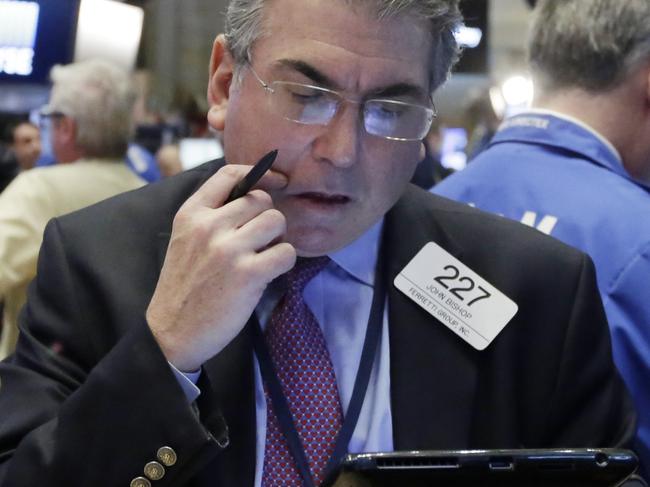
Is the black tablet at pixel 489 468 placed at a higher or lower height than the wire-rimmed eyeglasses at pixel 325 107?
lower

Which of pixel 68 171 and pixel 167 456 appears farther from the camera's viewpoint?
pixel 68 171

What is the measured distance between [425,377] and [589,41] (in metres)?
1.10

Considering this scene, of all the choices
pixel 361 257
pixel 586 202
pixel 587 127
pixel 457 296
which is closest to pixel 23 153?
pixel 587 127

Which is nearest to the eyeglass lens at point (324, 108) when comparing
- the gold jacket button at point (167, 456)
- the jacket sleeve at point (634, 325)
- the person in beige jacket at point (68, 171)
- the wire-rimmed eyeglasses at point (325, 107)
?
the wire-rimmed eyeglasses at point (325, 107)

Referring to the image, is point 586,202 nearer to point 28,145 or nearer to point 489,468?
point 489,468

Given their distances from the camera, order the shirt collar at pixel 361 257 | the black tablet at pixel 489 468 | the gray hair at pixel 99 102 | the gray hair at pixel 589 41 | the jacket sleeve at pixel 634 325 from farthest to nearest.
Answer: the gray hair at pixel 99 102
the gray hair at pixel 589 41
the jacket sleeve at pixel 634 325
the shirt collar at pixel 361 257
the black tablet at pixel 489 468

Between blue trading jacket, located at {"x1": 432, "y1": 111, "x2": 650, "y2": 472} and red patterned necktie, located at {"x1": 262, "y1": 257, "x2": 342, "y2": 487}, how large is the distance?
69cm

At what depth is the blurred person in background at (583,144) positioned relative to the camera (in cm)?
219

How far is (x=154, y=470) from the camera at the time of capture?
1425 millimetres

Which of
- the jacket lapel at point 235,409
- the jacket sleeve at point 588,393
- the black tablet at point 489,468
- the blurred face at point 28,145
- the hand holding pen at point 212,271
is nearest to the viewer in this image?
the black tablet at point 489,468

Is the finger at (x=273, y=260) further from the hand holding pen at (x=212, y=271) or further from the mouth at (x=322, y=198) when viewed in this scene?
the mouth at (x=322, y=198)

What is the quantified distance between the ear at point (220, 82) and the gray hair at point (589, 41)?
39.7 inches

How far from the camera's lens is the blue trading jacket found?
6.75 ft

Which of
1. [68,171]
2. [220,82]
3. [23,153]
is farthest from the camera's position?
[23,153]
